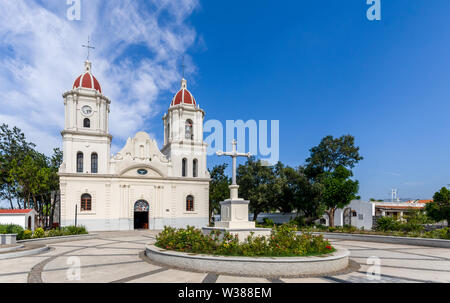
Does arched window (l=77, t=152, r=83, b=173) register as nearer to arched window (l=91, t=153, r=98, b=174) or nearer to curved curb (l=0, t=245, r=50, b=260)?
arched window (l=91, t=153, r=98, b=174)

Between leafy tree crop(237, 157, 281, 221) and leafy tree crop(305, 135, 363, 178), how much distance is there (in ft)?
21.6

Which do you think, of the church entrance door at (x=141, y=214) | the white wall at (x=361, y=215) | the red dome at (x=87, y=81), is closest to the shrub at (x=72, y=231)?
the church entrance door at (x=141, y=214)

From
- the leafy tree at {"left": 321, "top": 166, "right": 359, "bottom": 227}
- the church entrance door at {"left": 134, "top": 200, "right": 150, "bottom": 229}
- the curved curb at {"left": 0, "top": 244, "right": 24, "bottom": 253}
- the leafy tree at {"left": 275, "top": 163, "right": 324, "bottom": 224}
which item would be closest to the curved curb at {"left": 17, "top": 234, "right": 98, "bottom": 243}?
the curved curb at {"left": 0, "top": 244, "right": 24, "bottom": 253}

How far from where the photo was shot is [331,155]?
135 ft

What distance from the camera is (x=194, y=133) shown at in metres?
38.2

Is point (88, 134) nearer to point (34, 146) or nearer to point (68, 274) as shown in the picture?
point (34, 146)

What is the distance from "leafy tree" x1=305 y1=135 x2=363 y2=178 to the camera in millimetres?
39844

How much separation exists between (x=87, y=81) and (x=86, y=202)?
46.9 ft

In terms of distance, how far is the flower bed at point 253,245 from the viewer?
11.0m

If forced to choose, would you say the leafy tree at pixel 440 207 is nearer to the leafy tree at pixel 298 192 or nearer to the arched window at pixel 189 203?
the leafy tree at pixel 298 192

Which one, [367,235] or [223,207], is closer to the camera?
[223,207]

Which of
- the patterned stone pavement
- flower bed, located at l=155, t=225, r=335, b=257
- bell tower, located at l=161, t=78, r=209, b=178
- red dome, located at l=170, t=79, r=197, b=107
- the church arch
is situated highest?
red dome, located at l=170, t=79, r=197, b=107
